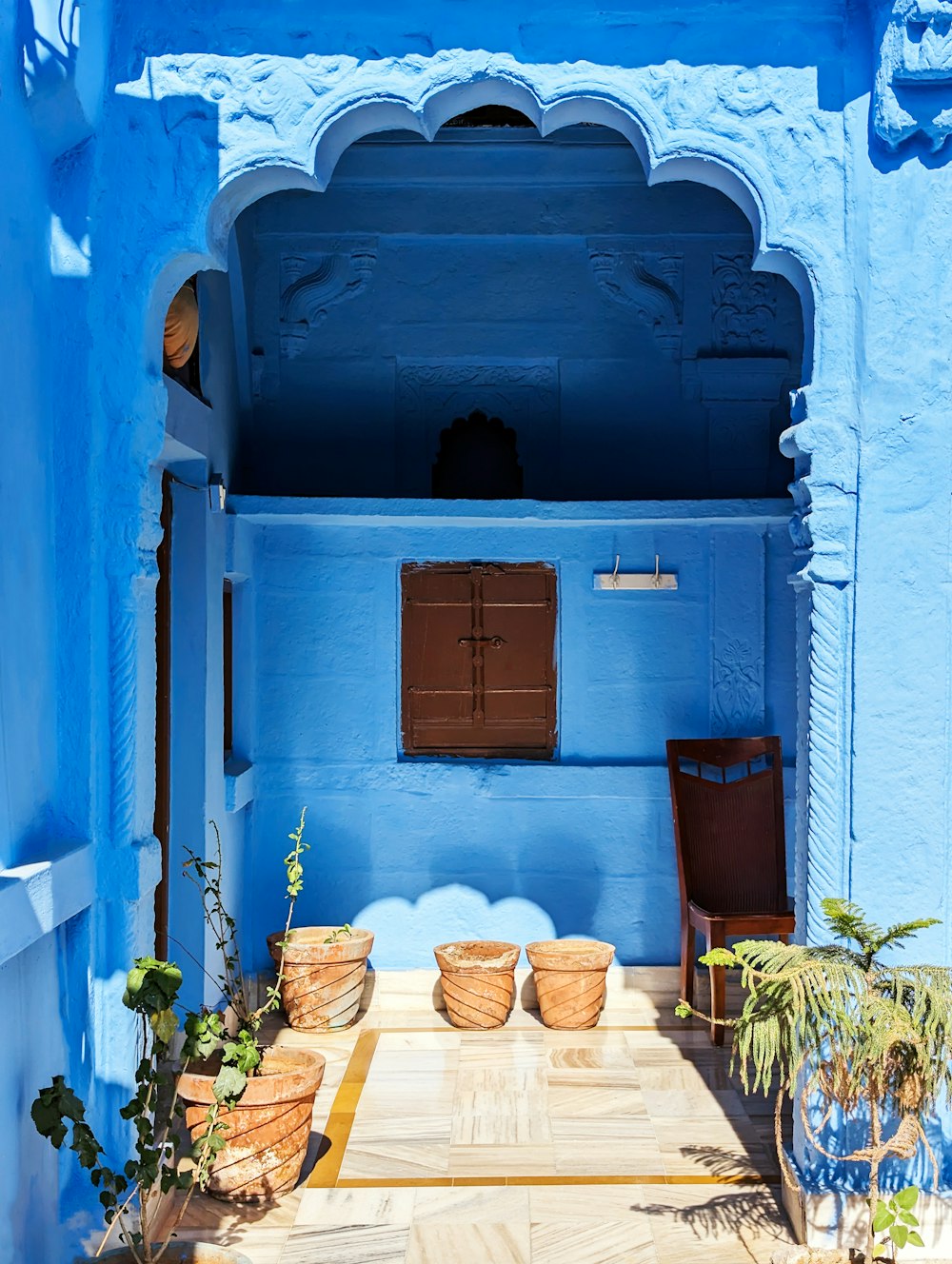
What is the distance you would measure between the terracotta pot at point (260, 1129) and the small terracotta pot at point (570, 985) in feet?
5.94

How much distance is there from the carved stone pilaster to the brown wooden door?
3.37 ft

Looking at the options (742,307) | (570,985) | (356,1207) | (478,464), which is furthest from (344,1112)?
(742,307)

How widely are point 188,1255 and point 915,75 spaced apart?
3638 millimetres

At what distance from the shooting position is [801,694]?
386 cm

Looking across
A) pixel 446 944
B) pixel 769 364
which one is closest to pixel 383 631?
pixel 446 944

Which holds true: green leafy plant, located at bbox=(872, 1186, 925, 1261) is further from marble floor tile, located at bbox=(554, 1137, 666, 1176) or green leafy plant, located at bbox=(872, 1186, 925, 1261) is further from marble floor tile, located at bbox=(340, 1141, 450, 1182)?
marble floor tile, located at bbox=(340, 1141, 450, 1182)

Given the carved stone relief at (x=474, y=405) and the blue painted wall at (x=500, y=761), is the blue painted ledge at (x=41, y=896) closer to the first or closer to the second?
the blue painted wall at (x=500, y=761)

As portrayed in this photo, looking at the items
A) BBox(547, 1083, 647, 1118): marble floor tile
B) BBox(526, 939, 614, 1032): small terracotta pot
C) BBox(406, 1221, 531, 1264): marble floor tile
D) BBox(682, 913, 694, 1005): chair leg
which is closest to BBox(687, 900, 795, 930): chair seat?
BBox(682, 913, 694, 1005): chair leg

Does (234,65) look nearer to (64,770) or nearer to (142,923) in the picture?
(64,770)

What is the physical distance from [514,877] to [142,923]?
288 centimetres

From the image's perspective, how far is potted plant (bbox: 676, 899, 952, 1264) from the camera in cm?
315

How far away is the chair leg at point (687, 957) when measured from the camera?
5770 millimetres

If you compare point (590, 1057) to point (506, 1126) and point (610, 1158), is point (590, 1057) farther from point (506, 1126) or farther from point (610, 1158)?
point (610, 1158)

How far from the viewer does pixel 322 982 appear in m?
5.61
